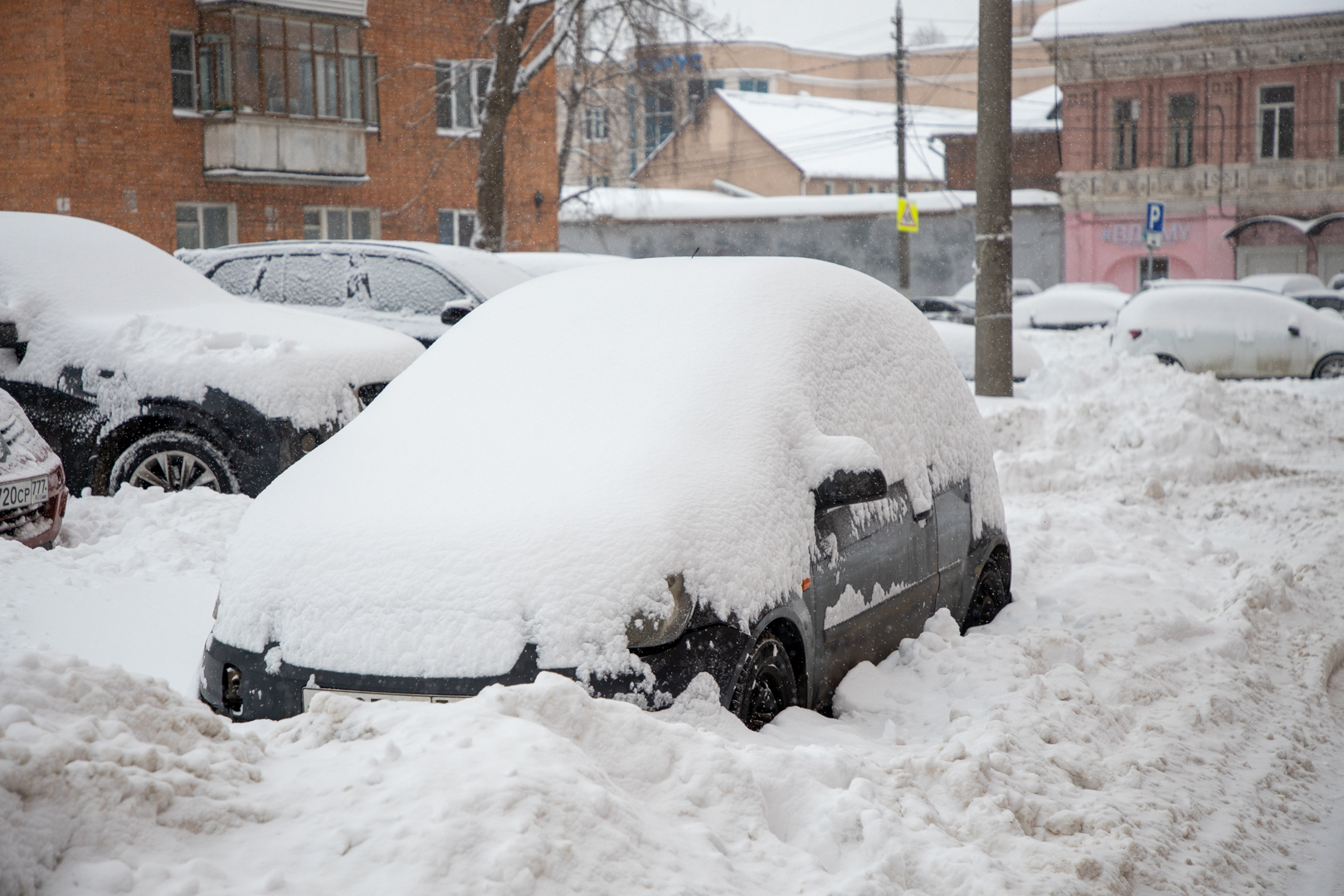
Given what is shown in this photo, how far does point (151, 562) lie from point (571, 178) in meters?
58.8

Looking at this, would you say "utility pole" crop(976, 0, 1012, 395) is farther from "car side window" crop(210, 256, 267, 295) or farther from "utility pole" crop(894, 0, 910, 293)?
"utility pole" crop(894, 0, 910, 293)

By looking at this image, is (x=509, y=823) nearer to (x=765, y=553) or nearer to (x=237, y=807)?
(x=237, y=807)

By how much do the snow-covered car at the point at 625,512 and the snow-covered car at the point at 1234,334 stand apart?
14257 mm

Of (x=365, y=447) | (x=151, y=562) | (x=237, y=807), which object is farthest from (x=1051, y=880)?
(x=151, y=562)

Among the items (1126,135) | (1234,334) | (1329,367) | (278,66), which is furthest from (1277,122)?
(278,66)

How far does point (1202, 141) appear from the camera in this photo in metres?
36.5

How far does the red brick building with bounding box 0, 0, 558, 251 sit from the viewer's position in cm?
2188

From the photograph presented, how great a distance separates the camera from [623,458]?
3729 millimetres

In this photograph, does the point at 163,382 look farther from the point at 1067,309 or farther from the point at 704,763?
the point at 1067,309

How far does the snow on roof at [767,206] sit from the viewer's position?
127 feet

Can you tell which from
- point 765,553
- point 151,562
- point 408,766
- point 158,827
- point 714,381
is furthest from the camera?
point 151,562

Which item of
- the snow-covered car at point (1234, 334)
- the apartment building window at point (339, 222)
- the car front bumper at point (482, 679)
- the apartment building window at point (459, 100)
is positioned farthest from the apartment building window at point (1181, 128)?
the car front bumper at point (482, 679)

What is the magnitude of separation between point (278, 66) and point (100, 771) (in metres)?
23.7

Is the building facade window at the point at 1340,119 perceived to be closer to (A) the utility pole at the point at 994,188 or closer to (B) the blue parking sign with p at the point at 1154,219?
(B) the blue parking sign with p at the point at 1154,219
